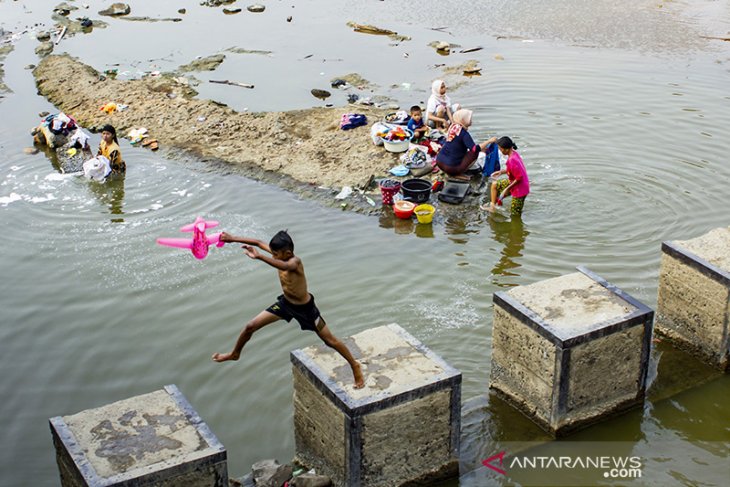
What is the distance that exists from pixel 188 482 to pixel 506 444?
280 cm

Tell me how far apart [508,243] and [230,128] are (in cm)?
598

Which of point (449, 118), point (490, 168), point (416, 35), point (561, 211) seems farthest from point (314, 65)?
point (561, 211)

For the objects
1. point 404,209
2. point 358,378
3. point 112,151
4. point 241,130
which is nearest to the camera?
point 358,378

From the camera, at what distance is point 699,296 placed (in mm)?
8070

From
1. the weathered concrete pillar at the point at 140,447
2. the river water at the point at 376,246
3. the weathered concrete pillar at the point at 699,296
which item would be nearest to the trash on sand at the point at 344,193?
the river water at the point at 376,246

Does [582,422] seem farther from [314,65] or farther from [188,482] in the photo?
[314,65]

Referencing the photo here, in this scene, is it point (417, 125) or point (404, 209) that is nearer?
point (404, 209)

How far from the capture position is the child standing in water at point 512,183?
35.1 feet

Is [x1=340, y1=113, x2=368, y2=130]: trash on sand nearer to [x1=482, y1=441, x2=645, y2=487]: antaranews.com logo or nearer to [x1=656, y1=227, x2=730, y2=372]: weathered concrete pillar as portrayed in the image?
[x1=656, y1=227, x2=730, y2=372]: weathered concrete pillar

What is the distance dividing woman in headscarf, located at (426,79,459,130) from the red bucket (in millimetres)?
2018

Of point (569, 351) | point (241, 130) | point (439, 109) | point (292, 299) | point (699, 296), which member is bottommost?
point (241, 130)

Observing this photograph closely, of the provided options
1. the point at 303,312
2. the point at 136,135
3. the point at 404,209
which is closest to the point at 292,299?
the point at 303,312

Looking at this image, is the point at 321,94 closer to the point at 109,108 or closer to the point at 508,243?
the point at 109,108

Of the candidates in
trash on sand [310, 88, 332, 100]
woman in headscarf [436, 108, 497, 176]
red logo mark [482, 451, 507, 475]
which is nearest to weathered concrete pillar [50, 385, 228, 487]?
red logo mark [482, 451, 507, 475]
